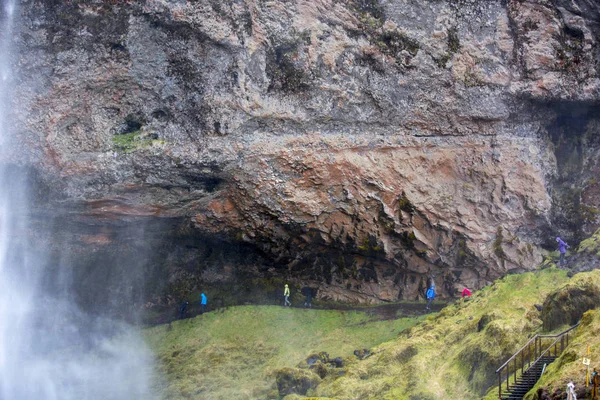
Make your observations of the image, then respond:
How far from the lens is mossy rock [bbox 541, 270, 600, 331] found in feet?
33.8

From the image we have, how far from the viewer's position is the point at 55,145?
14867mm

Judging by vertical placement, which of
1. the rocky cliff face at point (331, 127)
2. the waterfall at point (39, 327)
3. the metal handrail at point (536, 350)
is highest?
the rocky cliff face at point (331, 127)

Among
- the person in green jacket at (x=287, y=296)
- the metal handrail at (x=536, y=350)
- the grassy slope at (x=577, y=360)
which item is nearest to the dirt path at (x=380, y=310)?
the person in green jacket at (x=287, y=296)

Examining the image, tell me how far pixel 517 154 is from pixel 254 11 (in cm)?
790

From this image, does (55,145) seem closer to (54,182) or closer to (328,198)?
(54,182)

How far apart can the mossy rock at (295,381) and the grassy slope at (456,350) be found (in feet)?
1.01

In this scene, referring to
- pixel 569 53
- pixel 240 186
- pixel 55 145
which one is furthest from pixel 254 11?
pixel 569 53

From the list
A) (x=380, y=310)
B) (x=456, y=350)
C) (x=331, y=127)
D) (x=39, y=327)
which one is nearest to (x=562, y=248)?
(x=380, y=310)

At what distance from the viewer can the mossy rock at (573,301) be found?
33.8 feet

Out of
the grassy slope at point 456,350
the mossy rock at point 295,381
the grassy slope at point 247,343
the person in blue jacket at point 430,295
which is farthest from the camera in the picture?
the person in blue jacket at point 430,295

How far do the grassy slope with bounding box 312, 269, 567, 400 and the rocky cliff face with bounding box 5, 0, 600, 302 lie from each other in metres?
2.09

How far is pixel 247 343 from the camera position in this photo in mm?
16234

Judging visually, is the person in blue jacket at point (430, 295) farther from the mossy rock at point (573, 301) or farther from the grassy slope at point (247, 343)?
the mossy rock at point (573, 301)

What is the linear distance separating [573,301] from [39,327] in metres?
13.8
